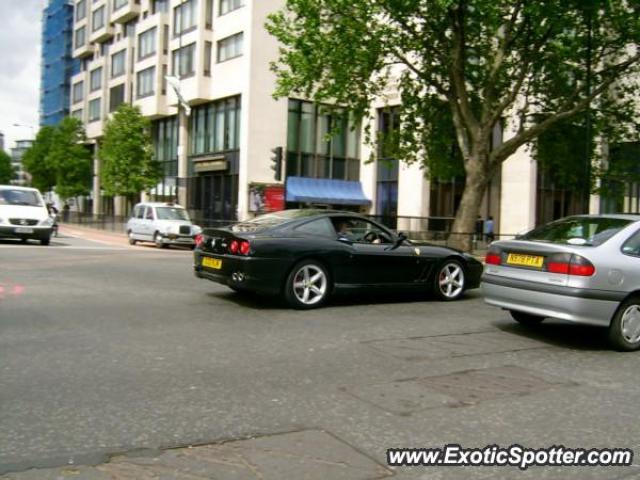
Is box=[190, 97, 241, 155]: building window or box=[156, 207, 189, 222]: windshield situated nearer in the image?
box=[156, 207, 189, 222]: windshield

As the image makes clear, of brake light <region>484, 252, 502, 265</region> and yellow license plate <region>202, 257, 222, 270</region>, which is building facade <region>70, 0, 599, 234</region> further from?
brake light <region>484, 252, 502, 265</region>

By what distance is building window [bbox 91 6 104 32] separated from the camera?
207ft

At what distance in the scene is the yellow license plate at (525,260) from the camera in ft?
23.8

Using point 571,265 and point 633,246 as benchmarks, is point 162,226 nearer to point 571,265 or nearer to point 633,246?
point 571,265

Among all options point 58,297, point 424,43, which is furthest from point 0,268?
point 424,43

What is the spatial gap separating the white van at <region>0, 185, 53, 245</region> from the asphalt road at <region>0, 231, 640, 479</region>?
1137cm

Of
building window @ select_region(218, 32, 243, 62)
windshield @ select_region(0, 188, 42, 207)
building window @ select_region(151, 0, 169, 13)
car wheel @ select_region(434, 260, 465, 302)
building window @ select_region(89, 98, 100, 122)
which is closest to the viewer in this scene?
car wheel @ select_region(434, 260, 465, 302)

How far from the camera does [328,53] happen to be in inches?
814

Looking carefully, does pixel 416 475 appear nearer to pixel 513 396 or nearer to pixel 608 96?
pixel 513 396

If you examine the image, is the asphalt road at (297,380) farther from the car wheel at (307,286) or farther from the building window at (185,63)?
the building window at (185,63)

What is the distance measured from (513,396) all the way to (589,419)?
639 mm

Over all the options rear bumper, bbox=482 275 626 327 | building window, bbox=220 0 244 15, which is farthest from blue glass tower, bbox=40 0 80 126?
rear bumper, bbox=482 275 626 327

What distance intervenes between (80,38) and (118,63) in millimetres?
18642

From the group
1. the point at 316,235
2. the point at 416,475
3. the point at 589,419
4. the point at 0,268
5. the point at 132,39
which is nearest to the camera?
the point at 416,475
